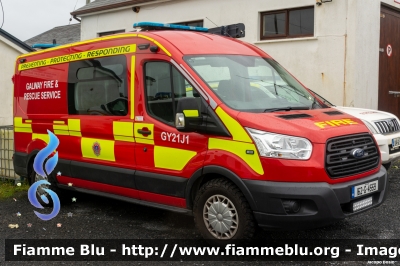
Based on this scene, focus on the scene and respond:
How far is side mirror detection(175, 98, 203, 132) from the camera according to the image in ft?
15.1

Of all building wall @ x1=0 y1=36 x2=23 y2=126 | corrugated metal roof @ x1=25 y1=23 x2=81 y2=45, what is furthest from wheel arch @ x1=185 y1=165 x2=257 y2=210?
corrugated metal roof @ x1=25 y1=23 x2=81 y2=45

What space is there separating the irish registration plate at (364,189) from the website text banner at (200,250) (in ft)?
1.94

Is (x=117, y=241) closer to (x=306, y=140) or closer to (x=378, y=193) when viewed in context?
(x=306, y=140)

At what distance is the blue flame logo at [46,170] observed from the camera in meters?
6.52

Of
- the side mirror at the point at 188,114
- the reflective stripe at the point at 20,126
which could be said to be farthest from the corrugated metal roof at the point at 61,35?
the side mirror at the point at 188,114

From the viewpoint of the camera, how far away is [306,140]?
423cm

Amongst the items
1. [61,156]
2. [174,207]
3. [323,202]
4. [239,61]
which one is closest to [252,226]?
[323,202]

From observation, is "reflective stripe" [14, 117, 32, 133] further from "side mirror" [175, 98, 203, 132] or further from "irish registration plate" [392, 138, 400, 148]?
"irish registration plate" [392, 138, 400, 148]

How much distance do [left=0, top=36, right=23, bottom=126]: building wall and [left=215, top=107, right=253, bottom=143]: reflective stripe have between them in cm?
1099

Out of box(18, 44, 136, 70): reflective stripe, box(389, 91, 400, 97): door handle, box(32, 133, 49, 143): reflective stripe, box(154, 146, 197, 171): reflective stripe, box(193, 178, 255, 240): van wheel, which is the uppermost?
box(18, 44, 136, 70): reflective stripe

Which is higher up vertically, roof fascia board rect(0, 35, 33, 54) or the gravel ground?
roof fascia board rect(0, 35, 33, 54)

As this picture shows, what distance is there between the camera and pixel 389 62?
12.5m

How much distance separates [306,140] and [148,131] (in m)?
1.78

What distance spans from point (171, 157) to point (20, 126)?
3345mm
